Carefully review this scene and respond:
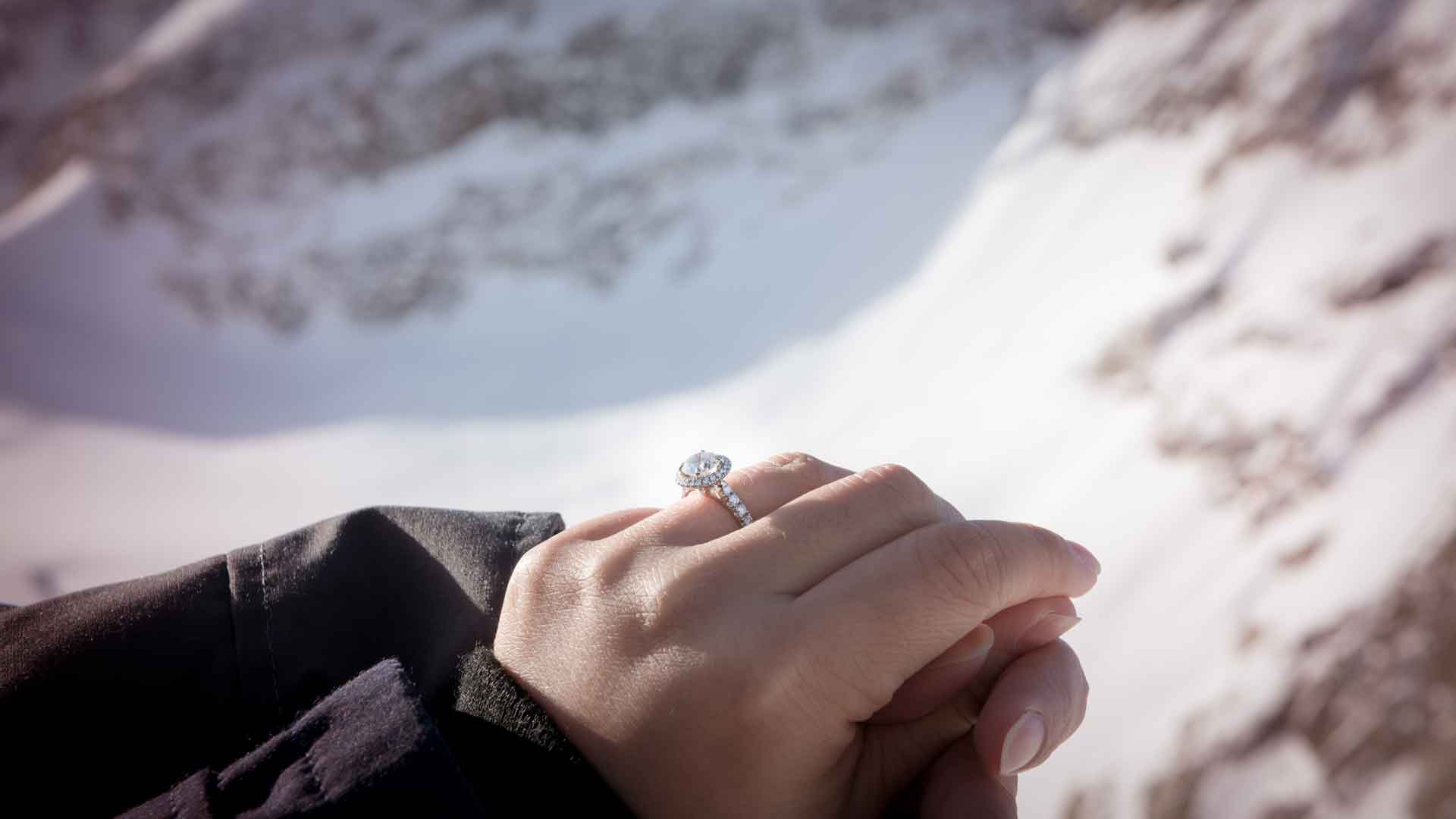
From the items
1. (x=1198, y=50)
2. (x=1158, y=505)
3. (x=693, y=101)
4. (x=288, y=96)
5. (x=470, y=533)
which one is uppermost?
(x=288, y=96)

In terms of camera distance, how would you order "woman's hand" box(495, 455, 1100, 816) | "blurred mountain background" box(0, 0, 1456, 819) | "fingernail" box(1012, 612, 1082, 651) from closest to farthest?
"woman's hand" box(495, 455, 1100, 816) < "fingernail" box(1012, 612, 1082, 651) < "blurred mountain background" box(0, 0, 1456, 819)

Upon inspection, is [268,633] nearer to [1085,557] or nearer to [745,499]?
[745,499]

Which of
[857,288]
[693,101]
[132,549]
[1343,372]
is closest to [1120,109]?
[857,288]

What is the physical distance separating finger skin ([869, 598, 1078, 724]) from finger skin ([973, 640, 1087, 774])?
0.04 ft

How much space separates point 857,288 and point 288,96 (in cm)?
121

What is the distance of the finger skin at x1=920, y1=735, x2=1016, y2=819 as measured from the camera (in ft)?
1.56

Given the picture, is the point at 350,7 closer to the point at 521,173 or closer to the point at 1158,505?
the point at 521,173

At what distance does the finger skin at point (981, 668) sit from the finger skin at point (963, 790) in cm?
3

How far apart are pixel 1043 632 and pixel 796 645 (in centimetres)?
20

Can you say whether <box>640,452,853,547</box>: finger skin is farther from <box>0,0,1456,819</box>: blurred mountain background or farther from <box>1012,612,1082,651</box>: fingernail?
<box>0,0,1456,819</box>: blurred mountain background

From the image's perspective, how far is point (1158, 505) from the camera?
854 mm

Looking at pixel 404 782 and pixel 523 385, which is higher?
pixel 523 385

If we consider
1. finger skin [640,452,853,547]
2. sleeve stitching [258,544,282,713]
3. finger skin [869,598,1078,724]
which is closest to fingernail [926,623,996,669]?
finger skin [869,598,1078,724]

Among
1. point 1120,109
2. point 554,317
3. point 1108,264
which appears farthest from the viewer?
point 554,317
